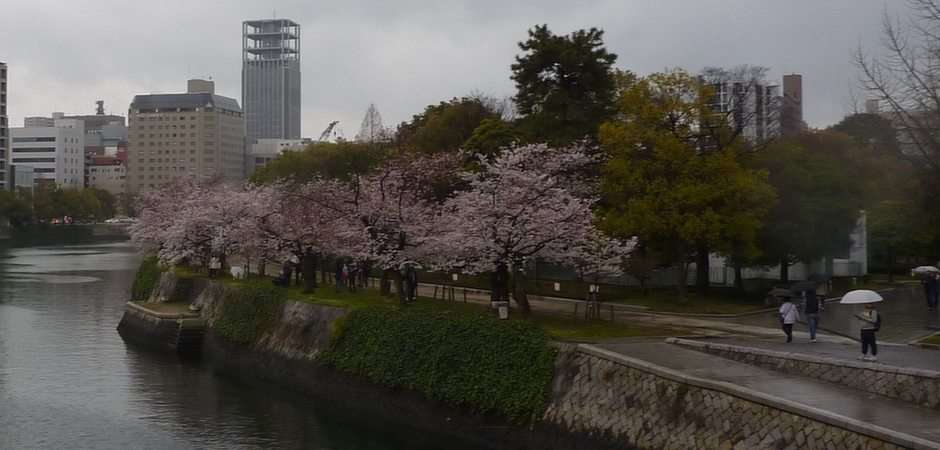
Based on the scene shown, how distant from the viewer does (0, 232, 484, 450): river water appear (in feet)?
75.8

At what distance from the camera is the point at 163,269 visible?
49.3 metres

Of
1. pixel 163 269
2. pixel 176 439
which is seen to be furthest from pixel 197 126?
pixel 176 439

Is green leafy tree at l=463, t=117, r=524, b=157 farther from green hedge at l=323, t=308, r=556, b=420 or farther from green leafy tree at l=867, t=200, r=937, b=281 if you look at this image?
green leafy tree at l=867, t=200, r=937, b=281

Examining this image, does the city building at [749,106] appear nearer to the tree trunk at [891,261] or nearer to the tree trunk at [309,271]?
the tree trunk at [891,261]

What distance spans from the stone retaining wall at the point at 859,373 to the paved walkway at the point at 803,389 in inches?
7.9

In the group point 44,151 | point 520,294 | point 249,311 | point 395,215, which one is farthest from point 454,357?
point 44,151

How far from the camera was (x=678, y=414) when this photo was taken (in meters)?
17.6

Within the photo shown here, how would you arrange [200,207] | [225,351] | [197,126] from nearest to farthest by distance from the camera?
[225,351]
[200,207]
[197,126]

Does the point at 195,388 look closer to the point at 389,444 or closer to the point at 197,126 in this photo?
the point at 389,444

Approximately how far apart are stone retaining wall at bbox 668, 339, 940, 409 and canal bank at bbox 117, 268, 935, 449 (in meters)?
2.40

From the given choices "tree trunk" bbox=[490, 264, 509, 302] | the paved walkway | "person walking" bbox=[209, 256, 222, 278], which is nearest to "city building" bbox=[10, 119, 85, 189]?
"person walking" bbox=[209, 256, 222, 278]

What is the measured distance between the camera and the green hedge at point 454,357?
21922mm

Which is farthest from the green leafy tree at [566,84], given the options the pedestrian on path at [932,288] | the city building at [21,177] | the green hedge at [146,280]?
the city building at [21,177]

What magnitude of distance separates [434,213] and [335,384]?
311 inches
